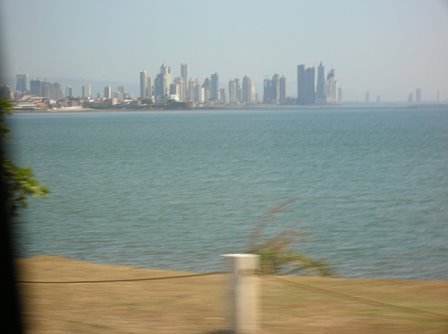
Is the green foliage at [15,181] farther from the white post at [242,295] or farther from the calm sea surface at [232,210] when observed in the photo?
the white post at [242,295]

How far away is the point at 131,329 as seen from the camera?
7.11 m

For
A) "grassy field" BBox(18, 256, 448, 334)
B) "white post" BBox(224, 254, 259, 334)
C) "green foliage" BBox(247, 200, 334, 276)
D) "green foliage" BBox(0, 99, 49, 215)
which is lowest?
"green foliage" BBox(247, 200, 334, 276)

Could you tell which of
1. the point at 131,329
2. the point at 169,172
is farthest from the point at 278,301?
the point at 169,172

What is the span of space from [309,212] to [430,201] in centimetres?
589

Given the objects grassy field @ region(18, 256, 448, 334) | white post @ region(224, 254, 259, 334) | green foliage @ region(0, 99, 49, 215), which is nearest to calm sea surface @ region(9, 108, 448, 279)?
green foliage @ region(0, 99, 49, 215)

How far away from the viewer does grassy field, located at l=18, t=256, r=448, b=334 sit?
23.3 ft

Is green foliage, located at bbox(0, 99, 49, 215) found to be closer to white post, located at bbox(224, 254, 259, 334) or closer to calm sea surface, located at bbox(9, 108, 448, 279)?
calm sea surface, located at bbox(9, 108, 448, 279)

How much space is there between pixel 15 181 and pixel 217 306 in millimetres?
3802

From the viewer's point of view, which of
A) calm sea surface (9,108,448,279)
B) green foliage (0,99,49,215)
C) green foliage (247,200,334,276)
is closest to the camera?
green foliage (0,99,49,215)

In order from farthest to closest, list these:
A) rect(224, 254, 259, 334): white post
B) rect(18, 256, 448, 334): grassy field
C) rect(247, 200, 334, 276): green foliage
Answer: rect(247, 200, 334, 276): green foliage → rect(18, 256, 448, 334): grassy field → rect(224, 254, 259, 334): white post

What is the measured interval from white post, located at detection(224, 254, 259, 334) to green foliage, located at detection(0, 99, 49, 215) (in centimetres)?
436

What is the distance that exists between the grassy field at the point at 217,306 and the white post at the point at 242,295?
0.14 meters

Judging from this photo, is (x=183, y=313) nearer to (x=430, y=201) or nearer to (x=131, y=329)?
(x=131, y=329)

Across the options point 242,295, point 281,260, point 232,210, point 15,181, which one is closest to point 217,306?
point 242,295
